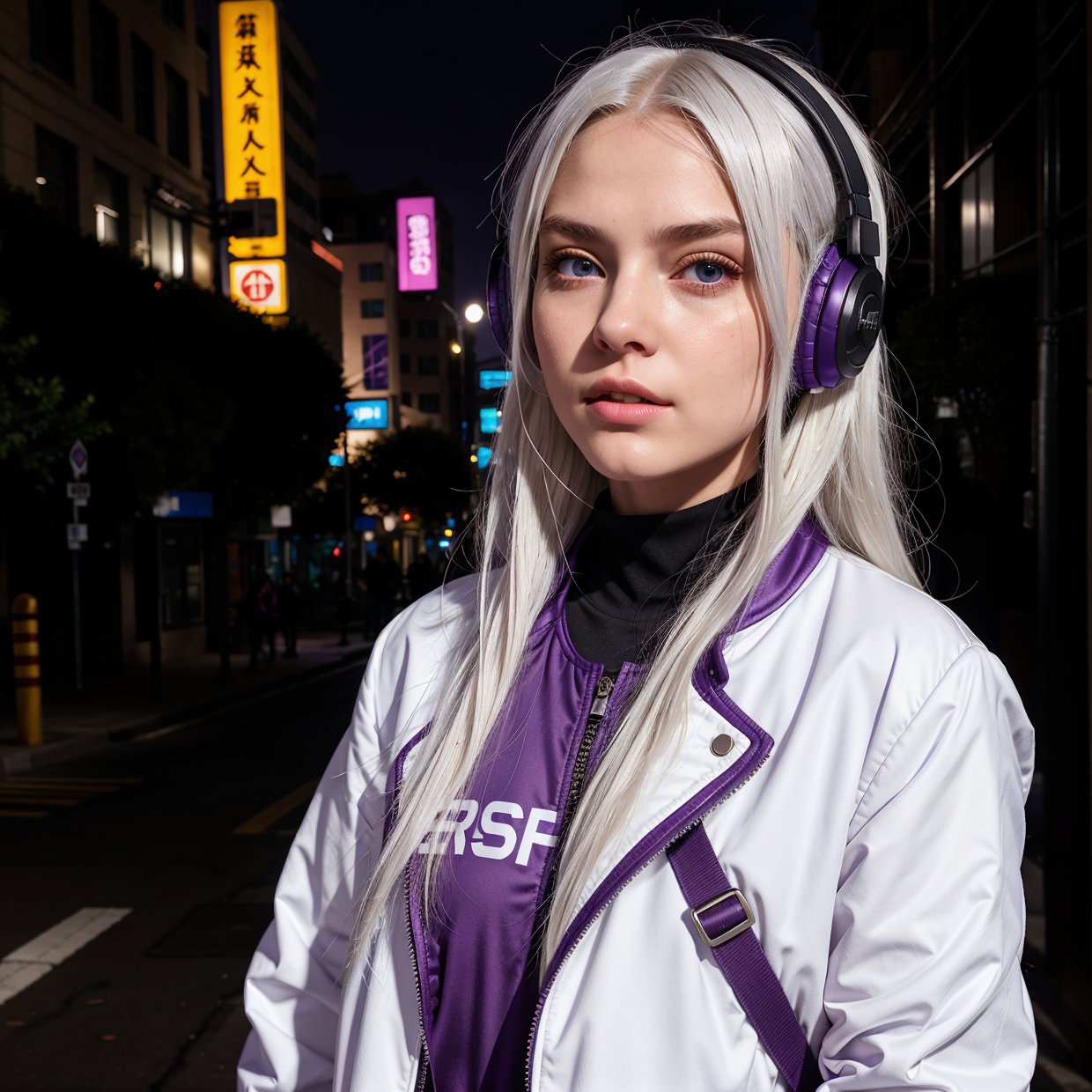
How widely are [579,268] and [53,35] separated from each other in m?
20.4

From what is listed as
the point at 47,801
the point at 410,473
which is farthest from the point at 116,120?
the point at 410,473

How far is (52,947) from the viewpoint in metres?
5.25

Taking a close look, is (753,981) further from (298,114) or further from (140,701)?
(298,114)

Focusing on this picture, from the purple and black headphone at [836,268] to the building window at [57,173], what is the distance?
60.5ft

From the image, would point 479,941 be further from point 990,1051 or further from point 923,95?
point 923,95

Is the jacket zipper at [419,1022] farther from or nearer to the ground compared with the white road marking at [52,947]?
farther from the ground

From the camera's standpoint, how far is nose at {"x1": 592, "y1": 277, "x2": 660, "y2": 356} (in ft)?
A: 4.48

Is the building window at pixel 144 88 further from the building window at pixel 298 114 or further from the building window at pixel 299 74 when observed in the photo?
the building window at pixel 299 74

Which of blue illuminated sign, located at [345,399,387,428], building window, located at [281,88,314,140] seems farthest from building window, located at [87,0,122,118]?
building window, located at [281,88,314,140]

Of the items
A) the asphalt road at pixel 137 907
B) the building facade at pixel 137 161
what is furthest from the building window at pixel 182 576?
the asphalt road at pixel 137 907

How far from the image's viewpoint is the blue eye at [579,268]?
1464 millimetres

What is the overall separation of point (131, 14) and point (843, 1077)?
23548 mm

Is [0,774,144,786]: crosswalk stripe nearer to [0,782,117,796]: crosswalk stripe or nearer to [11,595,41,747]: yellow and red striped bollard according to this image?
[0,782,117,796]: crosswalk stripe

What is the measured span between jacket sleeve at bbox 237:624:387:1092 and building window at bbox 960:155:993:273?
48.8ft
